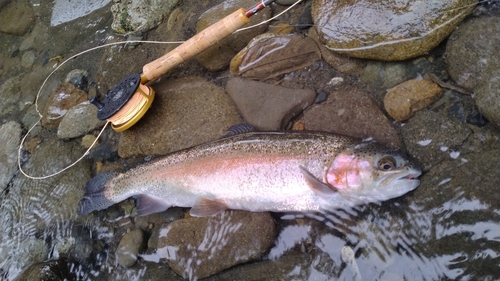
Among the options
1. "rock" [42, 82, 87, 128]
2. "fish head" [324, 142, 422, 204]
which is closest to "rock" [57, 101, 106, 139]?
"rock" [42, 82, 87, 128]

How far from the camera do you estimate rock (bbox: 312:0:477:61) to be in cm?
354

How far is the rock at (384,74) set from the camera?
3.75 metres

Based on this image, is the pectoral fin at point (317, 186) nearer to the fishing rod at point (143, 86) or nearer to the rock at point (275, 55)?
the rock at point (275, 55)

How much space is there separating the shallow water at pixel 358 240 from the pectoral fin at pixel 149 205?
0.77ft

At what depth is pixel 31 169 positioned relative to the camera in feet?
16.7

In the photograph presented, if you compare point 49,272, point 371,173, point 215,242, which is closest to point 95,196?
point 49,272

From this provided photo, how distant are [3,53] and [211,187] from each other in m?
5.29

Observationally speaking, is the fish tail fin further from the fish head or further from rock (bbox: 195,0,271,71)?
the fish head

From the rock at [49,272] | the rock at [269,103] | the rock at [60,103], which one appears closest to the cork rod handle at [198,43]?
the rock at [269,103]

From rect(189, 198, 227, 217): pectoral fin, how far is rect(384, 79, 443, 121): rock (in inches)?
67.9

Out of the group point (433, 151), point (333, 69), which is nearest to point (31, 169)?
point (333, 69)

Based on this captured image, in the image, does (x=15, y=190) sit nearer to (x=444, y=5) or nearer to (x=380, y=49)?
(x=380, y=49)

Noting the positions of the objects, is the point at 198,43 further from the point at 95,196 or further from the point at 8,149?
the point at 8,149

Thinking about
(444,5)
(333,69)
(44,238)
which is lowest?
(44,238)
